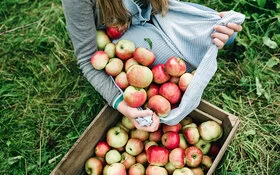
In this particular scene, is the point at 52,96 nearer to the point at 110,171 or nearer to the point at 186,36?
the point at 110,171

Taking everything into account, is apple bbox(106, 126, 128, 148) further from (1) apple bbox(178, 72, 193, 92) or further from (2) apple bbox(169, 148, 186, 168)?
(1) apple bbox(178, 72, 193, 92)

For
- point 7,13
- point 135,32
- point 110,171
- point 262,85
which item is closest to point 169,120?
point 110,171

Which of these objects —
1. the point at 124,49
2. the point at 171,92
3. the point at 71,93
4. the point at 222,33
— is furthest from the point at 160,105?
the point at 71,93

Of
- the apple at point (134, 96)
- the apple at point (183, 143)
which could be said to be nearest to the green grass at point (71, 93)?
the apple at point (183, 143)

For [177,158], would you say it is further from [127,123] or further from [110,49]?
[110,49]

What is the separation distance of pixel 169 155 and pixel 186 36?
73 cm

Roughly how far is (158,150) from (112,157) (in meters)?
0.29

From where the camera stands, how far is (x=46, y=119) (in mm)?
2500

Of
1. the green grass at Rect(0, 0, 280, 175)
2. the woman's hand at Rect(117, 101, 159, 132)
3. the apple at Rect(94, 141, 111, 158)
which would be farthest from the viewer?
the green grass at Rect(0, 0, 280, 175)

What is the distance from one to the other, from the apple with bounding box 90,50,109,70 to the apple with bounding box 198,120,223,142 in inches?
26.5

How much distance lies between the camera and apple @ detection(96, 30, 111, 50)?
84.4 inches

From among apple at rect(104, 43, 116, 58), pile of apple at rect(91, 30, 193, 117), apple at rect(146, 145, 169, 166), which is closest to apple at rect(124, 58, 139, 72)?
pile of apple at rect(91, 30, 193, 117)

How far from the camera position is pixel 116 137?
6.68ft

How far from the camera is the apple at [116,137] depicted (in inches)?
80.1
